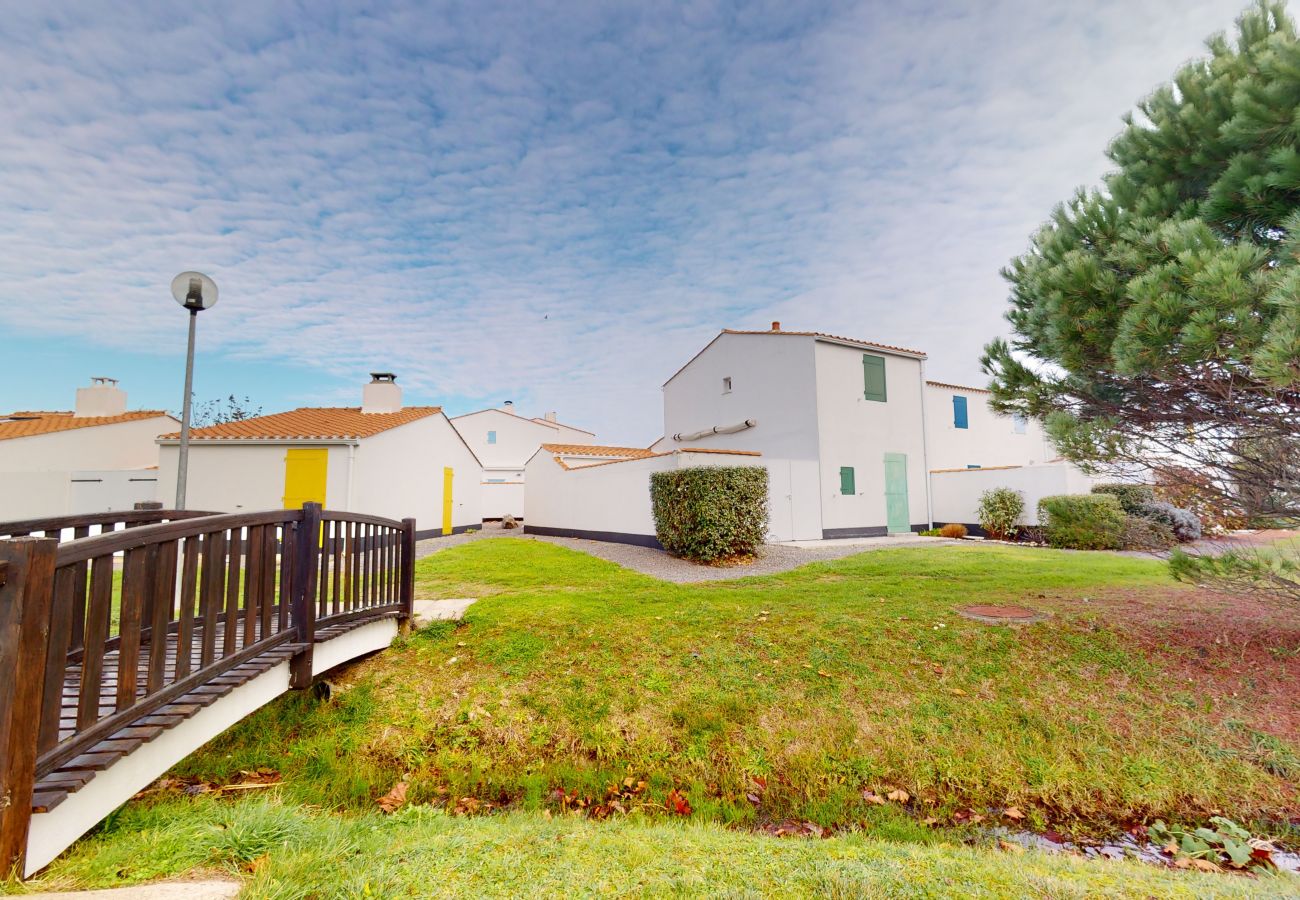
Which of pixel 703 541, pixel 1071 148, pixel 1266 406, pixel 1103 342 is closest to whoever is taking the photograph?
pixel 1266 406

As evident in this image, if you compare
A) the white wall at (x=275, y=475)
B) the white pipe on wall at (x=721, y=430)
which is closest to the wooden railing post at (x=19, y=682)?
the white wall at (x=275, y=475)

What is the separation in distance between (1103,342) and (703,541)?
702 cm

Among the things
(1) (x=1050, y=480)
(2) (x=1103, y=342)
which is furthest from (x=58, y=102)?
(1) (x=1050, y=480)

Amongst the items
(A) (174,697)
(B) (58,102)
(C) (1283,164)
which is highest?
(B) (58,102)

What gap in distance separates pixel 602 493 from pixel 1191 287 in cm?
1282

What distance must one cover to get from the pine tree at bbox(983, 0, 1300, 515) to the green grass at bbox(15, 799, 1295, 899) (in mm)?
3538

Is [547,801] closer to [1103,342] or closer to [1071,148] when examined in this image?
[1103,342]

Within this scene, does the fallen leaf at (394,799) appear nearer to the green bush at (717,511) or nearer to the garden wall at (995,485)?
the green bush at (717,511)

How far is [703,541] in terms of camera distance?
34.6 feet

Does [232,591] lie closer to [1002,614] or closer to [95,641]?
[95,641]

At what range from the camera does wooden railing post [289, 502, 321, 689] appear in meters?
4.11

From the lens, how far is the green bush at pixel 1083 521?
12773 millimetres

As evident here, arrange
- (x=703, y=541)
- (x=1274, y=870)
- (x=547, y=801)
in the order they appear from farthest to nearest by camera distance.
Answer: (x=703, y=541) → (x=547, y=801) → (x=1274, y=870)

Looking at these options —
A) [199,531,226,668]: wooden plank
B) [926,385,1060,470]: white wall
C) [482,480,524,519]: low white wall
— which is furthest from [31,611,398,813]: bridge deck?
[482,480,524,519]: low white wall
